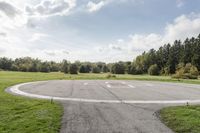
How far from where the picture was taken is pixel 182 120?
8.43 m

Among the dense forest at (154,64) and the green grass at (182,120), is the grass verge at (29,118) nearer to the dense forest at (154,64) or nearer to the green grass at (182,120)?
the green grass at (182,120)

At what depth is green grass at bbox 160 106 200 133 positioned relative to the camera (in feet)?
24.6

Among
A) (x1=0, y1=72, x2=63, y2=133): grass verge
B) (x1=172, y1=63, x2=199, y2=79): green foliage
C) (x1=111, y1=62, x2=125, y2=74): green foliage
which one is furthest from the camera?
(x1=111, y1=62, x2=125, y2=74): green foliage

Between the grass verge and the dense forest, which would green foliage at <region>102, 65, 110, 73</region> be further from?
the grass verge

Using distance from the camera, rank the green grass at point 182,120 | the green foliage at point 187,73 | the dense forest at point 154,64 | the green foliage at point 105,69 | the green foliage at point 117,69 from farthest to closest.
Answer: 1. the green foliage at point 105,69
2. the green foliage at point 117,69
3. the dense forest at point 154,64
4. the green foliage at point 187,73
5. the green grass at point 182,120

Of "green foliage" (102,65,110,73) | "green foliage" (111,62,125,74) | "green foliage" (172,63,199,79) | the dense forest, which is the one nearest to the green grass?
"green foliage" (172,63,199,79)

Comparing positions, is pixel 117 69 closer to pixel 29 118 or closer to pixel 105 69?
pixel 105 69

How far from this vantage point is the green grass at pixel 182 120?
750cm

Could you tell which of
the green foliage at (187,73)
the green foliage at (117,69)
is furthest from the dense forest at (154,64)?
the green foliage at (187,73)

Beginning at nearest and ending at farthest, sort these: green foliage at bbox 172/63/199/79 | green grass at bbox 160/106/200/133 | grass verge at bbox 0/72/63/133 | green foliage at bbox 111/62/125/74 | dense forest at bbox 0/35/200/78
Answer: grass verge at bbox 0/72/63/133
green grass at bbox 160/106/200/133
green foliage at bbox 172/63/199/79
dense forest at bbox 0/35/200/78
green foliage at bbox 111/62/125/74

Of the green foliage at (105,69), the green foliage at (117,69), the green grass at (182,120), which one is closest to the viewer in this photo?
the green grass at (182,120)

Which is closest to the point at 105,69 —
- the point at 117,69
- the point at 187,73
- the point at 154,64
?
the point at 117,69

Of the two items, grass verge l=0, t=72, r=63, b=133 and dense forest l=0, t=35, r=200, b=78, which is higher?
dense forest l=0, t=35, r=200, b=78

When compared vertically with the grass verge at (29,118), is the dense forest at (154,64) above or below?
above
